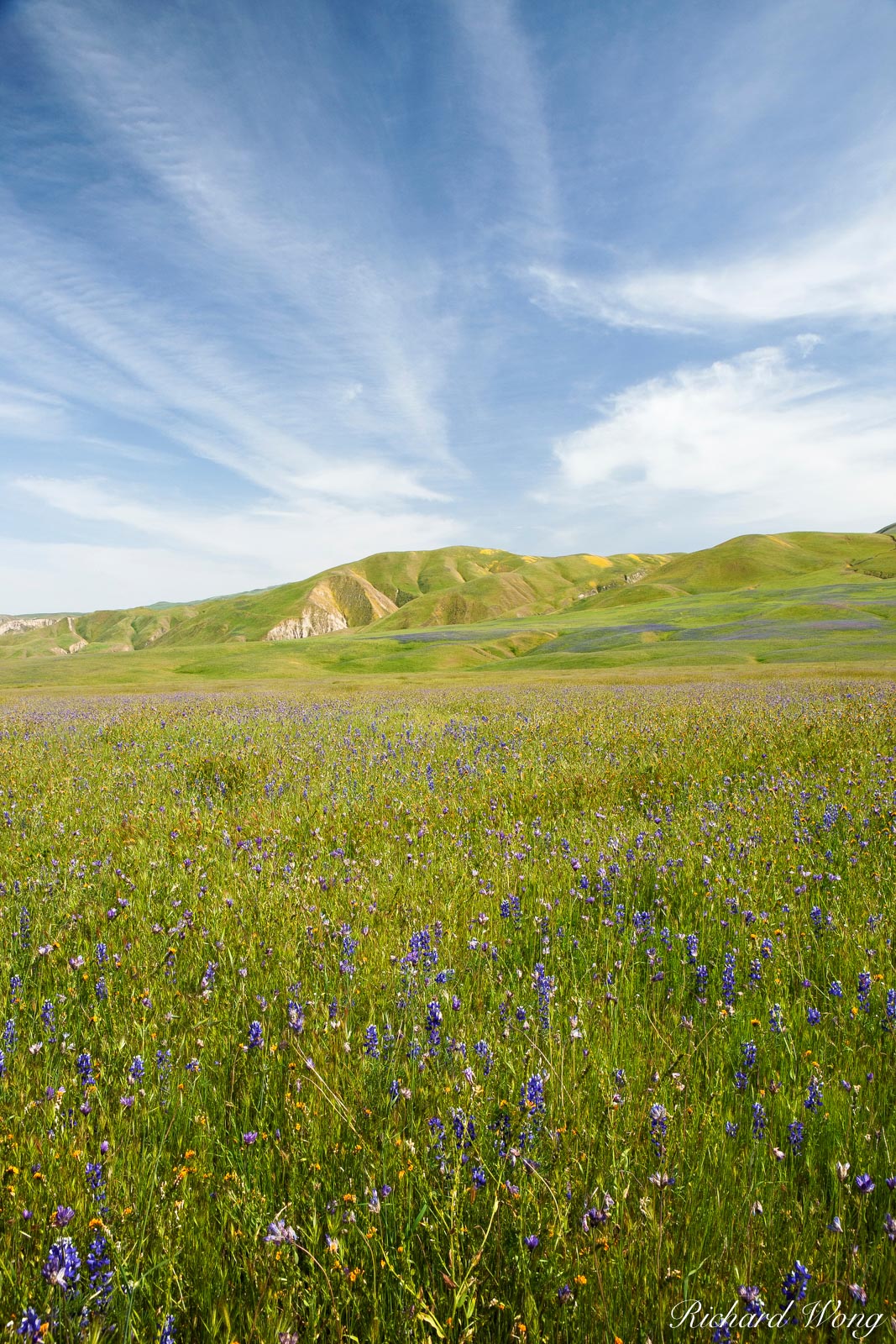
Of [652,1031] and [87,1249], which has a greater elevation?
[87,1249]

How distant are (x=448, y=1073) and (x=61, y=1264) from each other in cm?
143


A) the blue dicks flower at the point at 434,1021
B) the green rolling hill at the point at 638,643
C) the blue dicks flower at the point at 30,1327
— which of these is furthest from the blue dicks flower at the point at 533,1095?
the green rolling hill at the point at 638,643

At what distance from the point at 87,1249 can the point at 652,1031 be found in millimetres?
2405

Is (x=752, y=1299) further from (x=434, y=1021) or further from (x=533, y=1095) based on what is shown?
(x=434, y=1021)

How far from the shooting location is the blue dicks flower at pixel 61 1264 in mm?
1476

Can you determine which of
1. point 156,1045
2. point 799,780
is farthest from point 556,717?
point 156,1045

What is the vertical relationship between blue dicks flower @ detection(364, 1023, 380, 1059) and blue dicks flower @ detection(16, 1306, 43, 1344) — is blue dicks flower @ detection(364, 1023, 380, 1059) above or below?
below

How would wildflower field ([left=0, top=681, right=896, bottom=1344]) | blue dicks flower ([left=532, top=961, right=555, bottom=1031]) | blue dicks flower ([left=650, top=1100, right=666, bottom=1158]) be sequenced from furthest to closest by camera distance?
blue dicks flower ([left=532, top=961, right=555, bottom=1031]) → blue dicks flower ([left=650, top=1100, right=666, bottom=1158]) → wildflower field ([left=0, top=681, right=896, bottom=1344])

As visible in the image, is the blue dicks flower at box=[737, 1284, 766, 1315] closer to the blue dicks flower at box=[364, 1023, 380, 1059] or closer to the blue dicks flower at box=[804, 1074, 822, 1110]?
the blue dicks flower at box=[804, 1074, 822, 1110]

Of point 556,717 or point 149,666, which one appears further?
point 149,666

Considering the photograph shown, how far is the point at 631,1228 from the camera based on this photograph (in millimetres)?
1755

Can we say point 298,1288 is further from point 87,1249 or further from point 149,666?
point 149,666

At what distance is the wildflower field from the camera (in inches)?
66.1

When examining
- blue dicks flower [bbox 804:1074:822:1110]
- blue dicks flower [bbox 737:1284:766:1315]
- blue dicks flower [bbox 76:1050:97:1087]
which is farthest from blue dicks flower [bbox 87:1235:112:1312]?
blue dicks flower [bbox 804:1074:822:1110]
